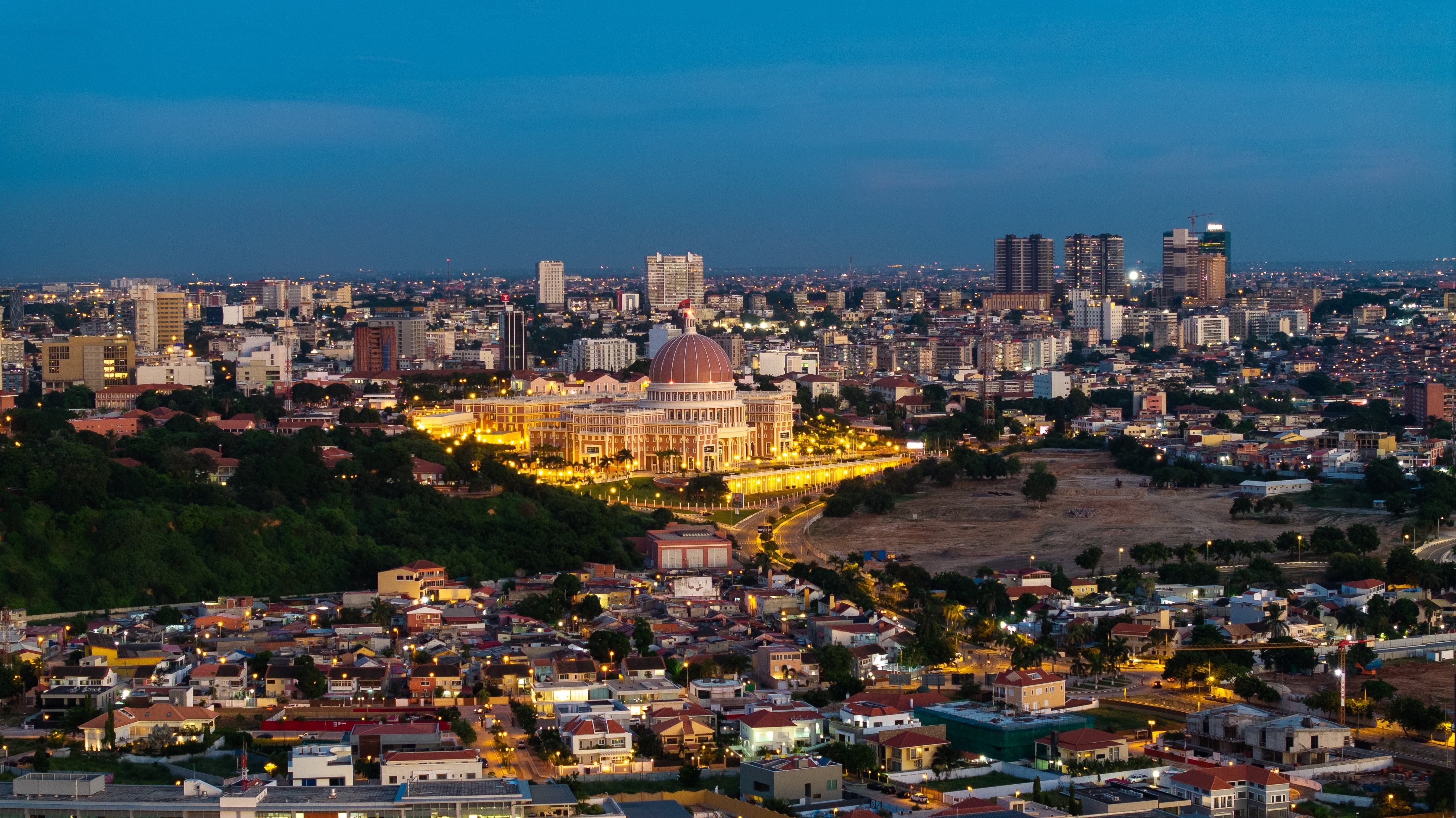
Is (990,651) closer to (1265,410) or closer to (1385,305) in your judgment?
(1265,410)

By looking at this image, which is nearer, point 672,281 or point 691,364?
point 691,364

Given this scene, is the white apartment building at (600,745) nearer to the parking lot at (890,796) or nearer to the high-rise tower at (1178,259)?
the parking lot at (890,796)

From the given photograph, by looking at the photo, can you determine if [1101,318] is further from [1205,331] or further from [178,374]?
[178,374]

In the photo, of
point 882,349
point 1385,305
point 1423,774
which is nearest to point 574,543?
point 1423,774

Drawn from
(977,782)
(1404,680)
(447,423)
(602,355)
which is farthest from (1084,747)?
(602,355)

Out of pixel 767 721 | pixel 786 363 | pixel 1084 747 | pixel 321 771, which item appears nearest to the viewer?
pixel 321 771

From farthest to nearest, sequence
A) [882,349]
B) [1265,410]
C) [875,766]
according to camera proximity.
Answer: [882,349], [1265,410], [875,766]

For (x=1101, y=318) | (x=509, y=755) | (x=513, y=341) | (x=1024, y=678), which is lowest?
(x=509, y=755)

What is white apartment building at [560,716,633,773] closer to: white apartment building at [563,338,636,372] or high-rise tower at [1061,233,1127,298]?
white apartment building at [563,338,636,372]
